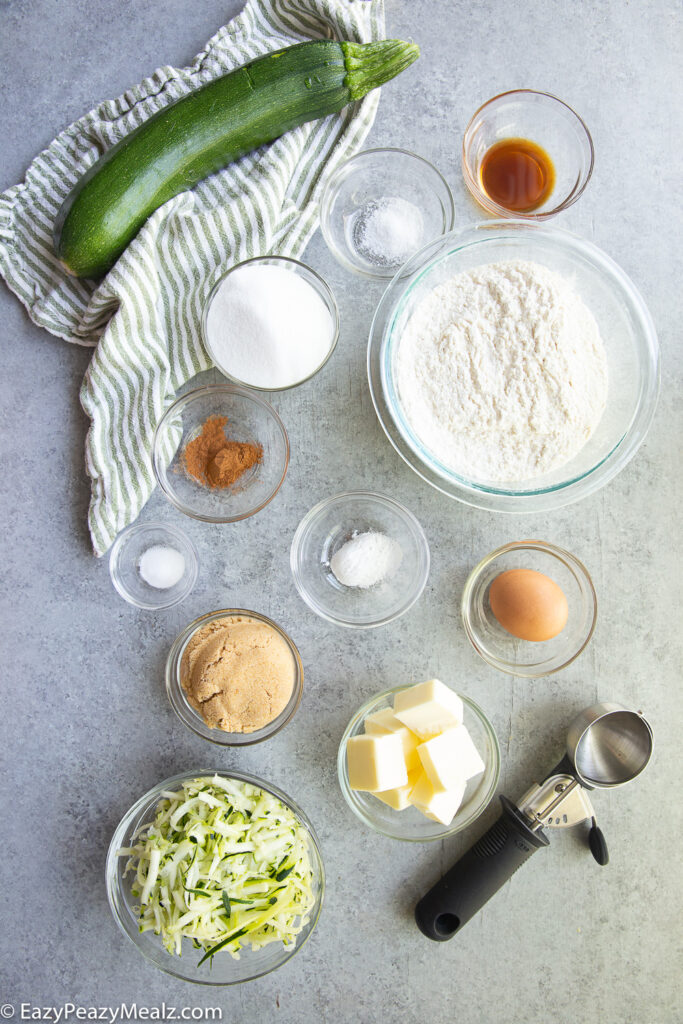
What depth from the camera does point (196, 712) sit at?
1.58 m

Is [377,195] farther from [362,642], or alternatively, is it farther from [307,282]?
[362,642]

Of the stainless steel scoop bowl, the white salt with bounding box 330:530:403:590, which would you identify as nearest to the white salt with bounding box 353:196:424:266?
the white salt with bounding box 330:530:403:590

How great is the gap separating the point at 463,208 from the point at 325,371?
547mm

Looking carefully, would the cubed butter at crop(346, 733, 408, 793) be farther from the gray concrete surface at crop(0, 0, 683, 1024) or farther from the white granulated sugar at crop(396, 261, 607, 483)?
the white granulated sugar at crop(396, 261, 607, 483)

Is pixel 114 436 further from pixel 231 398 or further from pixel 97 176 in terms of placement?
pixel 97 176

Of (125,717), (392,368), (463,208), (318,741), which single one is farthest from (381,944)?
(463,208)

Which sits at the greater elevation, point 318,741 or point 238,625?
point 238,625

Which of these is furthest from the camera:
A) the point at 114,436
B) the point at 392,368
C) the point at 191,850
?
the point at 114,436

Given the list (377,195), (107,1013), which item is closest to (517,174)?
(377,195)

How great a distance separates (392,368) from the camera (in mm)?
1538

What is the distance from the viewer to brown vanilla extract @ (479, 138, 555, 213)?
167 centimetres

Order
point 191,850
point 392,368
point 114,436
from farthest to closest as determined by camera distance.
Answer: point 114,436, point 392,368, point 191,850

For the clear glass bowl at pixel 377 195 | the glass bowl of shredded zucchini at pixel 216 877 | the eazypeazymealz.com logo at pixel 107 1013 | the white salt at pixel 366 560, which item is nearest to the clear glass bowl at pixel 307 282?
the clear glass bowl at pixel 377 195

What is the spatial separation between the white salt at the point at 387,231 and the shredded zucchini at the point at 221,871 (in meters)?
1.31
